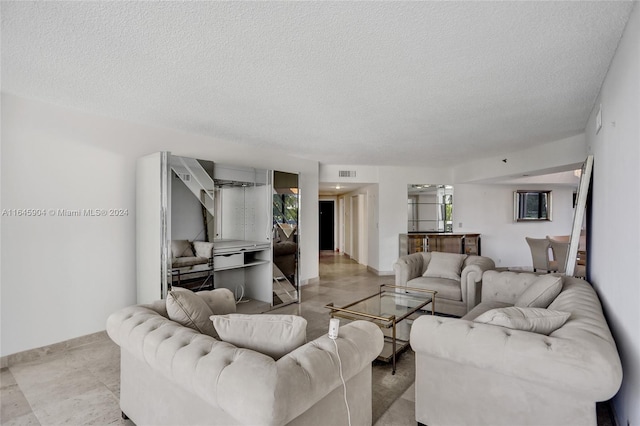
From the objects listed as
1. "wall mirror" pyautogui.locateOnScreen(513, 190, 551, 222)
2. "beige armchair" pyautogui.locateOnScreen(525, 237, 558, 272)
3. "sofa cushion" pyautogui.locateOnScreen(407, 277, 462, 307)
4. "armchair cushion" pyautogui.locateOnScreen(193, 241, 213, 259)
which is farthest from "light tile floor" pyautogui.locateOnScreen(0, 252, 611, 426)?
"wall mirror" pyautogui.locateOnScreen(513, 190, 551, 222)

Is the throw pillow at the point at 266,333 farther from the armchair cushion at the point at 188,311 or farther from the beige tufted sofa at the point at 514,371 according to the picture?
the beige tufted sofa at the point at 514,371

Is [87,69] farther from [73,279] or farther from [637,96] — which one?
[637,96]

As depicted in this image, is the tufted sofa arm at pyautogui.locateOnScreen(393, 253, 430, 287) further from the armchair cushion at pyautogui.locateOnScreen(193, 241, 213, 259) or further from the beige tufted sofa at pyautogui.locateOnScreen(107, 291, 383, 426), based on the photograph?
the beige tufted sofa at pyautogui.locateOnScreen(107, 291, 383, 426)

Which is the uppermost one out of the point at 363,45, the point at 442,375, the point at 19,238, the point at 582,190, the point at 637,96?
the point at 363,45

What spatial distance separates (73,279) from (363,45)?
3772 millimetres

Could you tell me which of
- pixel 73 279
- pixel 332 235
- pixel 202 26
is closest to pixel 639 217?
pixel 202 26

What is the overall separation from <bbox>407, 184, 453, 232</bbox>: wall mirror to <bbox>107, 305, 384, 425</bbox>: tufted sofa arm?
6.39 metres

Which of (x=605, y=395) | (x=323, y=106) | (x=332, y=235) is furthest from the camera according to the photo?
(x=332, y=235)

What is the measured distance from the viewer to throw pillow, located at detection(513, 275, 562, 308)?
2742 millimetres

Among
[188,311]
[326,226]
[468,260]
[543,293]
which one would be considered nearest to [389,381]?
[543,293]

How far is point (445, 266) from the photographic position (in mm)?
4746

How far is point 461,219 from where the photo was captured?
812 cm

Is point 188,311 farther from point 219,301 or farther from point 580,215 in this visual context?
point 580,215

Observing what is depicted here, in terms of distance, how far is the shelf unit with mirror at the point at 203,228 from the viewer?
376 centimetres
